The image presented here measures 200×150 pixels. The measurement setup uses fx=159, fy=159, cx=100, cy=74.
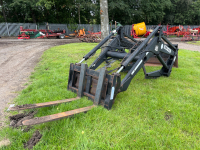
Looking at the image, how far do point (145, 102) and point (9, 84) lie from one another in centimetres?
381

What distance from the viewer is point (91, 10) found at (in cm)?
2788

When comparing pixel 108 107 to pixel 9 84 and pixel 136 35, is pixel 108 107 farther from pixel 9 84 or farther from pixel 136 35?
pixel 136 35

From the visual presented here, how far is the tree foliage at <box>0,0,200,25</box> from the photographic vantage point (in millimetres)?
24797

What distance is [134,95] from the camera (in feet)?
12.2

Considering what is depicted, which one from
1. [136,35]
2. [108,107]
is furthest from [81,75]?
[136,35]

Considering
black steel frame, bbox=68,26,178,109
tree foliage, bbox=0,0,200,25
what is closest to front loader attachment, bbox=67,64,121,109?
black steel frame, bbox=68,26,178,109

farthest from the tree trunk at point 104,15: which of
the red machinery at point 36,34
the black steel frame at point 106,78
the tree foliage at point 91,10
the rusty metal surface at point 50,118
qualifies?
the tree foliage at point 91,10

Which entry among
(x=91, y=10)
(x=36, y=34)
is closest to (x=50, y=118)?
(x=36, y=34)

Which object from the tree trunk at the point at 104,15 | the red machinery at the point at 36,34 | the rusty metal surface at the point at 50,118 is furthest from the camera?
the red machinery at the point at 36,34

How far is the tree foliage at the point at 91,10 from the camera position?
24797 millimetres

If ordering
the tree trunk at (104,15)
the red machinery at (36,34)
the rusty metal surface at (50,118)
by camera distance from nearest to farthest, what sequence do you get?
the rusty metal surface at (50,118), the tree trunk at (104,15), the red machinery at (36,34)

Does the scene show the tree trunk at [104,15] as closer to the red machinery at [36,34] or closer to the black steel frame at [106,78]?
the black steel frame at [106,78]

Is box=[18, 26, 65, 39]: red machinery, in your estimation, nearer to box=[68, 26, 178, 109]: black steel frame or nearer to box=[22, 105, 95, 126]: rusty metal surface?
box=[68, 26, 178, 109]: black steel frame

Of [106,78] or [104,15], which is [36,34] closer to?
[104,15]
